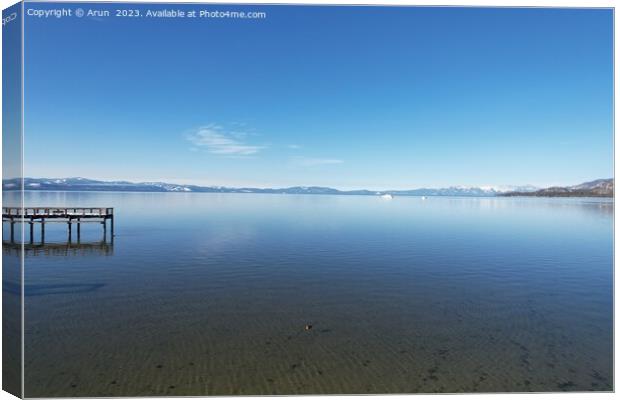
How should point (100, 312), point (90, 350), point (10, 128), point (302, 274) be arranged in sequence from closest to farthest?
point (10, 128)
point (90, 350)
point (100, 312)
point (302, 274)

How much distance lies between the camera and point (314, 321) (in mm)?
10344

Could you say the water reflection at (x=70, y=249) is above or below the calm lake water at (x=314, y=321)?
above

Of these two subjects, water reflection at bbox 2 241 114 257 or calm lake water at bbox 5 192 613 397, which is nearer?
calm lake water at bbox 5 192 613 397

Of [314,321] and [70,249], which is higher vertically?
[70,249]

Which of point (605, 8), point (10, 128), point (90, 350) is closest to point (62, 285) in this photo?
point (90, 350)

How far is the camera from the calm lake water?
7523 millimetres

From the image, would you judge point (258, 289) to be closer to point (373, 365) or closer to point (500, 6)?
point (373, 365)

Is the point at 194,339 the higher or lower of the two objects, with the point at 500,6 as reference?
lower

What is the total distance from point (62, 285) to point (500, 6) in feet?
46.7

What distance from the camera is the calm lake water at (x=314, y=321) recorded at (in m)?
7.52

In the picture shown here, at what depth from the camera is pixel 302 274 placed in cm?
1548

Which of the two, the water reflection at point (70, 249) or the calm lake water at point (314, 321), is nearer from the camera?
the calm lake water at point (314, 321)

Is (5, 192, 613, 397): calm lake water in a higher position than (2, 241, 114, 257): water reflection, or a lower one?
lower

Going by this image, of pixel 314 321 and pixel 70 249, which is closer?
pixel 314 321
